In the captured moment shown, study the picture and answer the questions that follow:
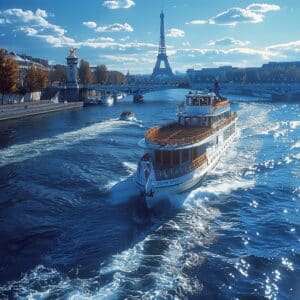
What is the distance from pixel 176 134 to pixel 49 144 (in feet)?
67.1

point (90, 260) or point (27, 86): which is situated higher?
point (27, 86)

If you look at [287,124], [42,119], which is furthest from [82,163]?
[287,124]

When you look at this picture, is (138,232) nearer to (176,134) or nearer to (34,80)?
(176,134)

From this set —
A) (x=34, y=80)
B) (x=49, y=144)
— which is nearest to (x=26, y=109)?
(x=34, y=80)

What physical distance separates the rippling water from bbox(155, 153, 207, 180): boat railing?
5.05 feet

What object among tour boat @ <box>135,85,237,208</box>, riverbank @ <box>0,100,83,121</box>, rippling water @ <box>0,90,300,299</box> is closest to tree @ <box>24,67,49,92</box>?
riverbank @ <box>0,100,83,121</box>

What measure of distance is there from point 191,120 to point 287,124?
121ft

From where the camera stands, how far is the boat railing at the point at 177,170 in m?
27.1

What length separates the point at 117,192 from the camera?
1192 inches

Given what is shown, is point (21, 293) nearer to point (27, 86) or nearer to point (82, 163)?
point (82, 163)

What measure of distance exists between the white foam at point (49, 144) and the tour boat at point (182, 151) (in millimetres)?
14348

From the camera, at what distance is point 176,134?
111ft

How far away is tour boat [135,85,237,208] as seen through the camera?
86.9 feet

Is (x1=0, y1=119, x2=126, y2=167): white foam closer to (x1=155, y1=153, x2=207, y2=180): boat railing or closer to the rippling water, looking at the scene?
the rippling water
